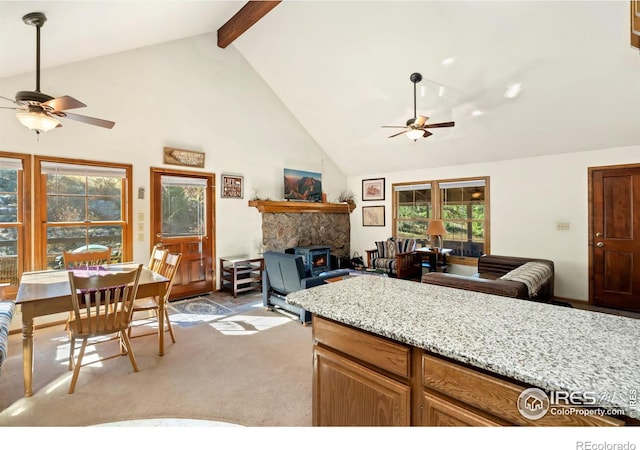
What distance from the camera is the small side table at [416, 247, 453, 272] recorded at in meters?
5.75

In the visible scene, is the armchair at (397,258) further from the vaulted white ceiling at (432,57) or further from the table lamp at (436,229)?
the vaulted white ceiling at (432,57)

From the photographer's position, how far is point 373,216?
736cm

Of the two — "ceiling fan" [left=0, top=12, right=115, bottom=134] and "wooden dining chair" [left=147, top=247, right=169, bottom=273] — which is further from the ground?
"ceiling fan" [left=0, top=12, right=115, bottom=134]

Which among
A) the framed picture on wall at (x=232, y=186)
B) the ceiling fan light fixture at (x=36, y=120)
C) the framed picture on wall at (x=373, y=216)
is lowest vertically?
the framed picture on wall at (x=373, y=216)

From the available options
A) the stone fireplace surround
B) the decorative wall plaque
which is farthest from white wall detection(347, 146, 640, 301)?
the decorative wall plaque

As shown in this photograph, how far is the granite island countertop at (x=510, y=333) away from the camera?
84cm

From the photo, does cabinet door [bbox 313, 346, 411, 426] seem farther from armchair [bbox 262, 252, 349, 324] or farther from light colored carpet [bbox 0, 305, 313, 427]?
armchair [bbox 262, 252, 349, 324]

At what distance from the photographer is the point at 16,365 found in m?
2.73

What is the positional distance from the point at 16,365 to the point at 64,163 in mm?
2311

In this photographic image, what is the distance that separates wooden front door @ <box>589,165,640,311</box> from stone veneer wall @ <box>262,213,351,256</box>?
460 centimetres

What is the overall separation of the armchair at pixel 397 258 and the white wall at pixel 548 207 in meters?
1.46

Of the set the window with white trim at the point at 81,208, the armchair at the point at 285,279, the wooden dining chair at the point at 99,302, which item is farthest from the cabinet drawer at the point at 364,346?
the window with white trim at the point at 81,208

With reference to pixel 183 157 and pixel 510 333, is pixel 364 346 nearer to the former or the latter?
pixel 510 333
